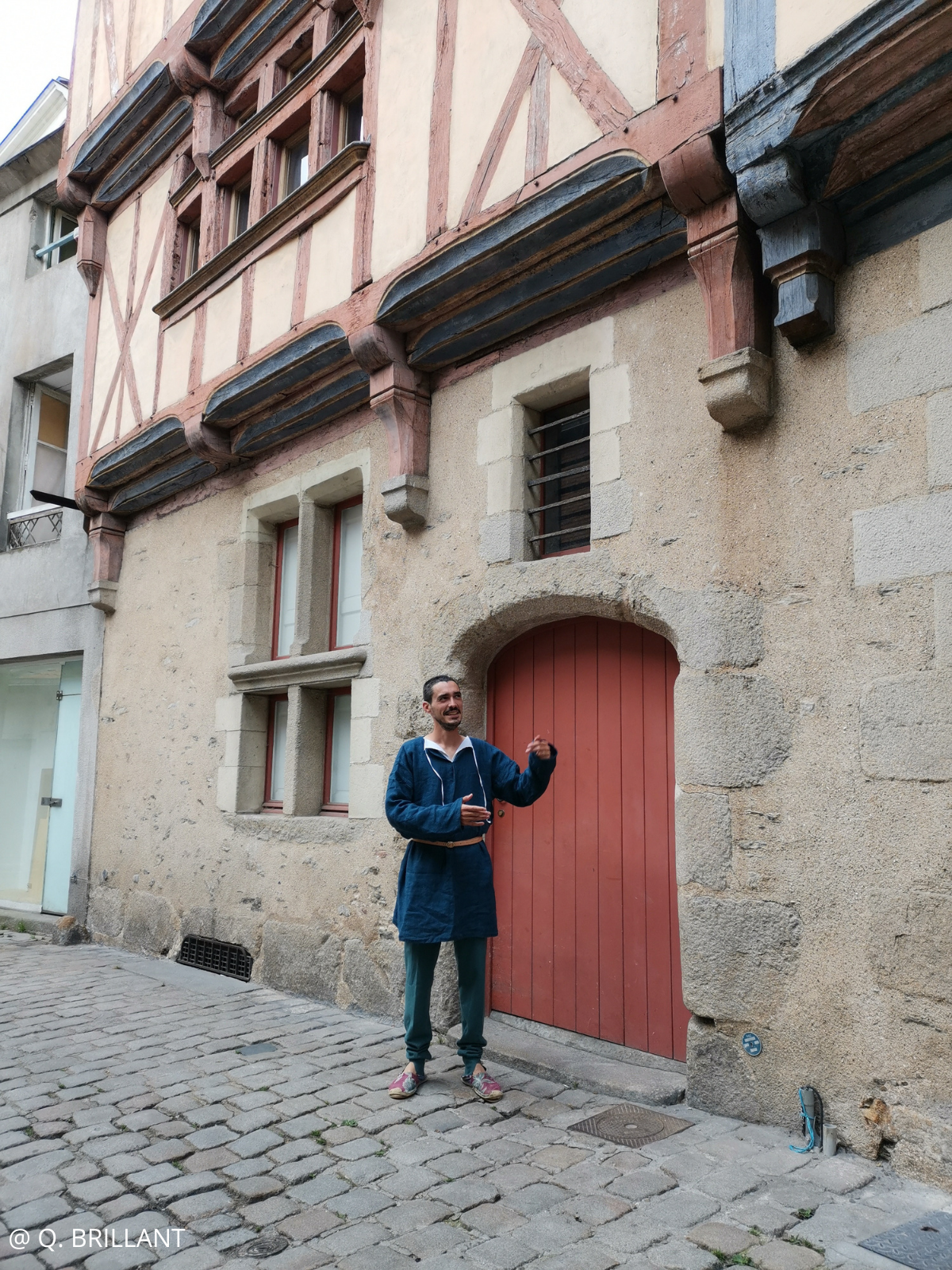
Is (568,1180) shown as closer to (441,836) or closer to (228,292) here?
(441,836)

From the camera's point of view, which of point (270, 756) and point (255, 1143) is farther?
point (270, 756)

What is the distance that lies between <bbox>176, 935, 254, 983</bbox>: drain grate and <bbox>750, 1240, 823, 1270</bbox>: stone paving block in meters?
3.76

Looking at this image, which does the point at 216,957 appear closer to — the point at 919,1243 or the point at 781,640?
the point at 781,640

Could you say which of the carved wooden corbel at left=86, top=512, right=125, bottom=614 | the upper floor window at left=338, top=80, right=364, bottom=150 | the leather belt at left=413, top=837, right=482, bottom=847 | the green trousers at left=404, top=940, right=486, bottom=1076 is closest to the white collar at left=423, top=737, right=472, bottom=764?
the leather belt at left=413, top=837, right=482, bottom=847

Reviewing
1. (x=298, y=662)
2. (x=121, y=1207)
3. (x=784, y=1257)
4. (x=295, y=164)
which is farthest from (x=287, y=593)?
(x=784, y=1257)

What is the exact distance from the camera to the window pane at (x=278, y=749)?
5.89 metres

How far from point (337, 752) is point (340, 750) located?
0.08 ft

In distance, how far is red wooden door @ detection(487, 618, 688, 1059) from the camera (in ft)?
12.3

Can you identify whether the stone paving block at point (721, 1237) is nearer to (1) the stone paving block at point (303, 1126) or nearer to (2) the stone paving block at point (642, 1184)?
(2) the stone paving block at point (642, 1184)

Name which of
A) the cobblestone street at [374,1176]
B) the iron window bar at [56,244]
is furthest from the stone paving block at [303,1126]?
the iron window bar at [56,244]

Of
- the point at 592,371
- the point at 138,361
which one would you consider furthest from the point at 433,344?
the point at 138,361

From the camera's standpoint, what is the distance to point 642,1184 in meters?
2.64

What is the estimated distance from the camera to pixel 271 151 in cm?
605

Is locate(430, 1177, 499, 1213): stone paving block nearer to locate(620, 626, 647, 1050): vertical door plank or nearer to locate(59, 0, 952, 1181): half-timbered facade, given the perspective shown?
locate(59, 0, 952, 1181): half-timbered facade
